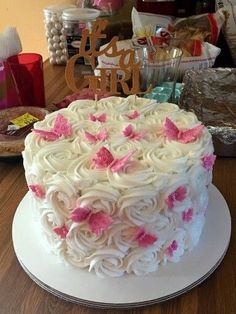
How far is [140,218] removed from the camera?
2.30ft

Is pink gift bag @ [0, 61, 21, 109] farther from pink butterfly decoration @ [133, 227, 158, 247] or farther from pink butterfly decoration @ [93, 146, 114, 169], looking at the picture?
pink butterfly decoration @ [133, 227, 158, 247]

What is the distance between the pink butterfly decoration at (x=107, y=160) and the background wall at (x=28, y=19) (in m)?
1.32

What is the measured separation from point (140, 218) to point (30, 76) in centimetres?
77

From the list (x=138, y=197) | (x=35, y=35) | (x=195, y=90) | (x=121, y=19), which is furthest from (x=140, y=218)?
(x=35, y=35)

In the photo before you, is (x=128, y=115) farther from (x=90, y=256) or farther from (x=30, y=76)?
(x=30, y=76)

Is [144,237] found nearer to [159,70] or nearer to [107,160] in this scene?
[107,160]

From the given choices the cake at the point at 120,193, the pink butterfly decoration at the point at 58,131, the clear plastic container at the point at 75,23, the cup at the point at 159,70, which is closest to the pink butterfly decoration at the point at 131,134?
the cake at the point at 120,193

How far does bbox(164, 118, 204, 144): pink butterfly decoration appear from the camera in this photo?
832mm

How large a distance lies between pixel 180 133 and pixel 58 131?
25cm

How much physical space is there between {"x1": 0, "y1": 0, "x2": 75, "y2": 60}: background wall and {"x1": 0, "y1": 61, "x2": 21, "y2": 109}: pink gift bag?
750mm

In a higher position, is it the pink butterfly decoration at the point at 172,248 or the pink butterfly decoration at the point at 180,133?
the pink butterfly decoration at the point at 180,133

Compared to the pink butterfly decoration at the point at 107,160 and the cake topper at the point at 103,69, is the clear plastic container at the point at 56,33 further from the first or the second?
the pink butterfly decoration at the point at 107,160

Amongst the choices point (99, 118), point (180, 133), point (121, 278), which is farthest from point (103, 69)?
point (121, 278)

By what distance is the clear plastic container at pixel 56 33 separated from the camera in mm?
1650
